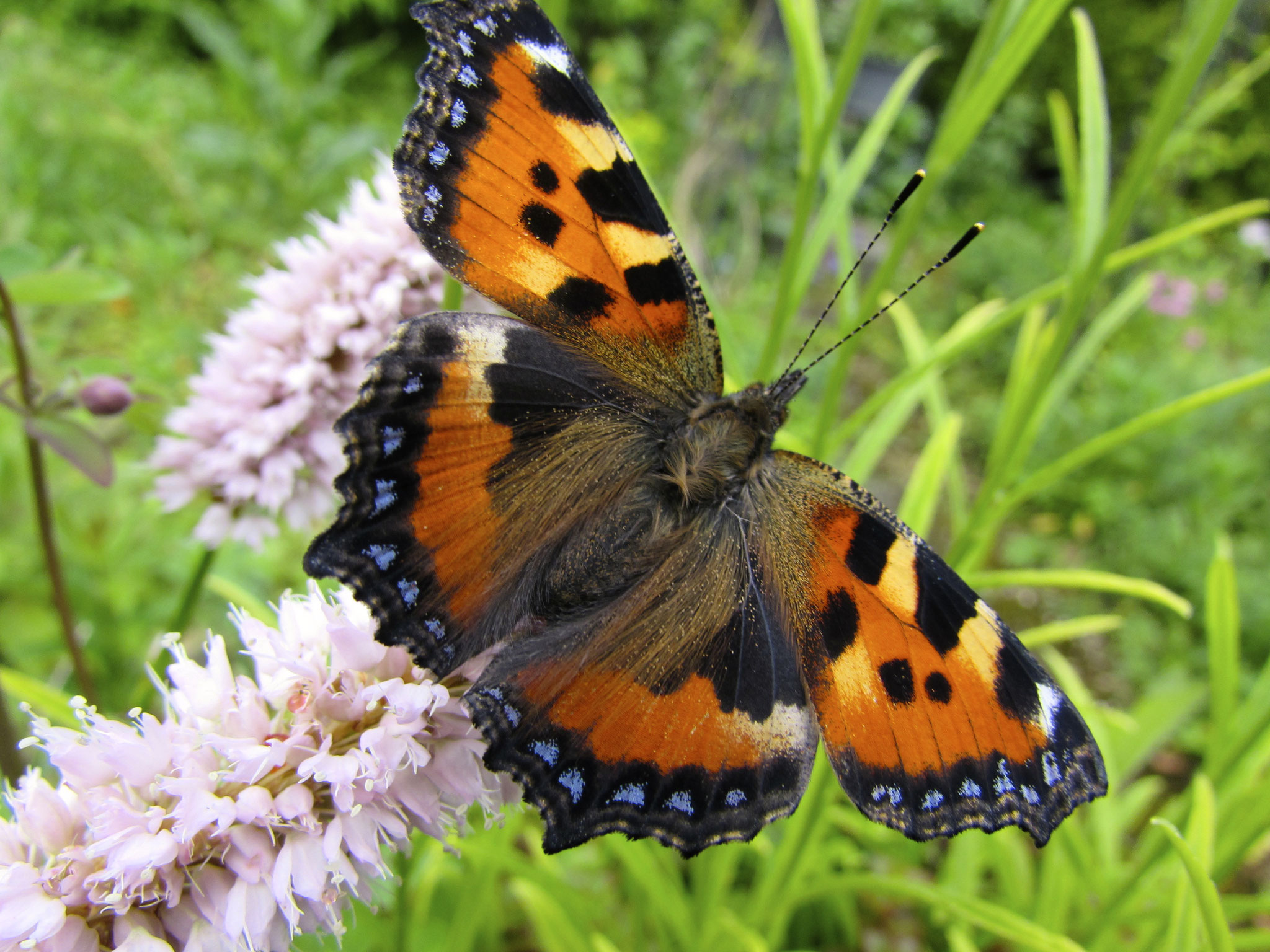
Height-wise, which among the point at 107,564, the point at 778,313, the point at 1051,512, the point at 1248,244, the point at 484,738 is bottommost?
the point at 107,564

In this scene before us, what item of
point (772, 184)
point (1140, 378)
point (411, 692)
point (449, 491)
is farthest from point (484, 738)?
point (772, 184)

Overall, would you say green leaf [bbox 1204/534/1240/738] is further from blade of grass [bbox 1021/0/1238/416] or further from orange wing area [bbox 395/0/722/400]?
orange wing area [bbox 395/0/722/400]

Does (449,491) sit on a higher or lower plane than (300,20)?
lower

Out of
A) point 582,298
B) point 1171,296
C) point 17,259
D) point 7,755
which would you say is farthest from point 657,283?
point 1171,296

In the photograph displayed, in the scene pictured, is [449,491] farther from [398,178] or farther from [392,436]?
[398,178]

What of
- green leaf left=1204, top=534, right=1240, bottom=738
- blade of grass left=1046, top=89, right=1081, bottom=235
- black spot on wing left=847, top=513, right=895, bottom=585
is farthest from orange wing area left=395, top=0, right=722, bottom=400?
green leaf left=1204, top=534, right=1240, bottom=738
